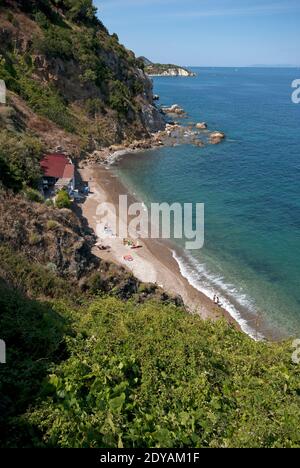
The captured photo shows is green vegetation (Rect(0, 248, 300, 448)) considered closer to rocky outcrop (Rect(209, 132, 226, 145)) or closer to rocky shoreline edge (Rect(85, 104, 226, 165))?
rocky shoreline edge (Rect(85, 104, 226, 165))

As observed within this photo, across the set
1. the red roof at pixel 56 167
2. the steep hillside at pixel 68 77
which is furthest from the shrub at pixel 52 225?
the steep hillside at pixel 68 77

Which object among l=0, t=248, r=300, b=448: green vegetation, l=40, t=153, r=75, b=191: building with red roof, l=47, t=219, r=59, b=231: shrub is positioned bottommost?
l=0, t=248, r=300, b=448: green vegetation

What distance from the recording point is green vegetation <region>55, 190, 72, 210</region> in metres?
36.0

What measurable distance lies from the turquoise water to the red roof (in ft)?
28.6

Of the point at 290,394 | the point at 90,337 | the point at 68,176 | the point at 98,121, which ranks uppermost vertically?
the point at 98,121

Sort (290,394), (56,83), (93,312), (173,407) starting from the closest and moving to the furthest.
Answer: (173,407)
(290,394)
(93,312)
(56,83)

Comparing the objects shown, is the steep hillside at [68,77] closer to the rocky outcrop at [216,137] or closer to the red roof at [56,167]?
the red roof at [56,167]

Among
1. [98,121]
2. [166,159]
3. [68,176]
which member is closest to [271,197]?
[166,159]

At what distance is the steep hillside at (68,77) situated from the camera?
5316 centimetres

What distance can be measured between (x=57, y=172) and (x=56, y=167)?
38.7 inches

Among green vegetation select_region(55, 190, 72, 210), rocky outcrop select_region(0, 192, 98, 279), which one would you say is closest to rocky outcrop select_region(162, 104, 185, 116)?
green vegetation select_region(55, 190, 72, 210)

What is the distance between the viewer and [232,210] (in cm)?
4300

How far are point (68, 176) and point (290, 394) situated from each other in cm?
3395
